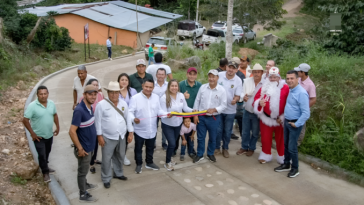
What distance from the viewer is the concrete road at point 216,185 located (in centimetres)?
488

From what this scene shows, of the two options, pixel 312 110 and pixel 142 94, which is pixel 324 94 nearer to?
pixel 312 110

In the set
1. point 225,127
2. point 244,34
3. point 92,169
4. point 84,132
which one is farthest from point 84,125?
point 244,34

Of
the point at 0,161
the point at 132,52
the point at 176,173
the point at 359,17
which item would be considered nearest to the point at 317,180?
the point at 176,173

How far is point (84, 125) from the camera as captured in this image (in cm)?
445

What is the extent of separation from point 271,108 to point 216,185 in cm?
172

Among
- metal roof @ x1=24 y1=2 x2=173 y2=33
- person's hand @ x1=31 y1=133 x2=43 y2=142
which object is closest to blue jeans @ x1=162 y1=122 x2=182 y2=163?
person's hand @ x1=31 y1=133 x2=43 y2=142

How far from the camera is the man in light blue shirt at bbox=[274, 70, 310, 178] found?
5.29 meters

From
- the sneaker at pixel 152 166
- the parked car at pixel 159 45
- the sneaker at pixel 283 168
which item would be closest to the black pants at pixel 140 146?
the sneaker at pixel 152 166

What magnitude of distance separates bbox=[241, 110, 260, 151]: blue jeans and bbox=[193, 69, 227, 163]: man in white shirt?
75cm

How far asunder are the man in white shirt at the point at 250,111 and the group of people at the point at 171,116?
0.06ft

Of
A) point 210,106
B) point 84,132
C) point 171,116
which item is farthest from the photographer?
point 210,106

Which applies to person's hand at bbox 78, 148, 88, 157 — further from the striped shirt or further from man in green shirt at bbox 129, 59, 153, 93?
man in green shirt at bbox 129, 59, 153, 93

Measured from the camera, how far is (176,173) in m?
5.73

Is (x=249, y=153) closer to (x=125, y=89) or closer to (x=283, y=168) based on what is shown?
(x=283, y=168)
